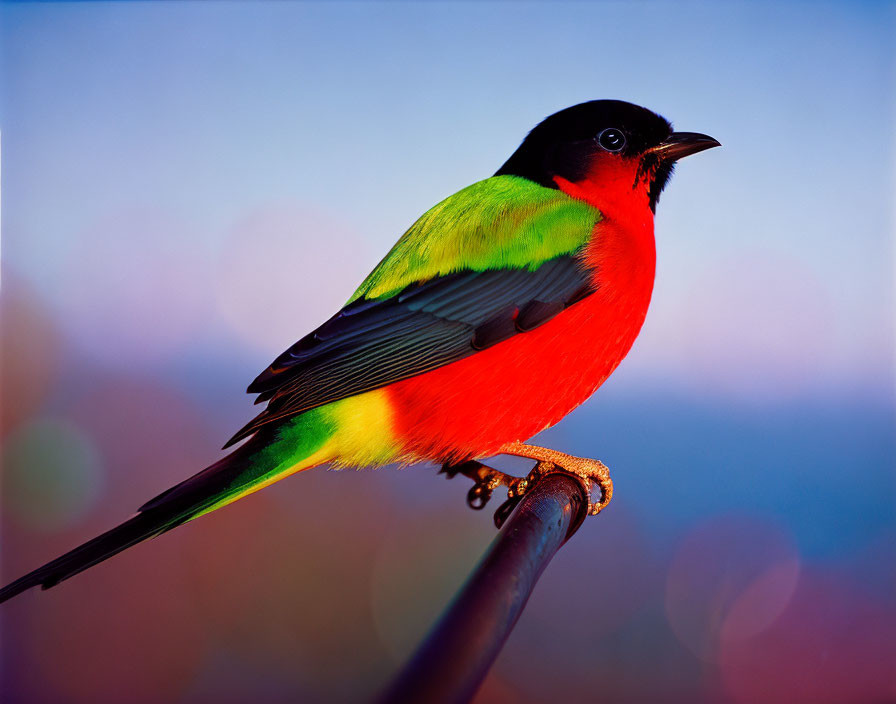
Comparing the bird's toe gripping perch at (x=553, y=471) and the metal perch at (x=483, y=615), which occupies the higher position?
the bird's toe gripping perch at (x=553, y=471)

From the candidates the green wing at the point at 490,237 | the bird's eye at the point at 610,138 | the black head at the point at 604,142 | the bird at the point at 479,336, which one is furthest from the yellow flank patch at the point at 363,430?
the bird's eye at the point at 610,138

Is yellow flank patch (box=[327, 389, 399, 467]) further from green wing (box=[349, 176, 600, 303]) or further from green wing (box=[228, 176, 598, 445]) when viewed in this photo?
green wing (box=[349, 176, 600, 303])

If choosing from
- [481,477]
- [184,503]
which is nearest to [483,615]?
[184,503]

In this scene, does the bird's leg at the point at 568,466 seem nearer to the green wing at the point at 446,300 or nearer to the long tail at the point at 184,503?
the green wing at the point at 446,300

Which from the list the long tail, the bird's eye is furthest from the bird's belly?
the bird's eye

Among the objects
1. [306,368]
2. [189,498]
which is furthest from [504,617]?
[306,368]

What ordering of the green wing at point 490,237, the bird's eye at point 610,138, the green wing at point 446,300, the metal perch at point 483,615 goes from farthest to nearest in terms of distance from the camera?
the bird's eye at point 610,138 < the green wing at point 490,237 < the green wing at point 446,300 < the metal perch at point 483,615

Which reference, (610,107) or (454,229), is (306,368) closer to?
(454,229)
